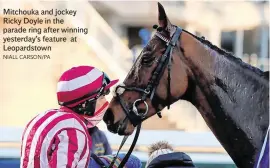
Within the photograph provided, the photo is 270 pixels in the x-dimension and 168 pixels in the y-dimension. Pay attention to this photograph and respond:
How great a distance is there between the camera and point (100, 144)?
2.79 meters

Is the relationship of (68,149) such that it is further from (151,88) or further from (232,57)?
(232,57)

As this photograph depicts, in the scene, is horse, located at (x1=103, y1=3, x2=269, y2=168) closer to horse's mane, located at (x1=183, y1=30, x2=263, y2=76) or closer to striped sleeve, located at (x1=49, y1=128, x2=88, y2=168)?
horse's mane, located at (x1=183, y1=30, x2=263, y2=76)

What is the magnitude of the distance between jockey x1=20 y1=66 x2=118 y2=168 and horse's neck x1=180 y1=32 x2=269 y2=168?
1.17ft

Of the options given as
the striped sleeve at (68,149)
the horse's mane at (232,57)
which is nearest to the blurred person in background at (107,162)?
the striped sleeve at (68,149)

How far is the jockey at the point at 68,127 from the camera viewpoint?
5.19 ft

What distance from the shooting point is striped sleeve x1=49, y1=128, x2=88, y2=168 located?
5.12ft

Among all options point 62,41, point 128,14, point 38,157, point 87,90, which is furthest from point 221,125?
point 128,14

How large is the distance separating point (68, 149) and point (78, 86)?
0.25 m

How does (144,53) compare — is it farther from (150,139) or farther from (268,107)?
(150,139)

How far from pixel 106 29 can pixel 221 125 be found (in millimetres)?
2867

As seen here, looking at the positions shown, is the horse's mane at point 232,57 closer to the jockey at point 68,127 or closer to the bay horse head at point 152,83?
the bay horse head at point 152,83

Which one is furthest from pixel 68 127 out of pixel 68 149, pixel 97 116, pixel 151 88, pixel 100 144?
pixel 100 144

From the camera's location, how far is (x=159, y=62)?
1818mm

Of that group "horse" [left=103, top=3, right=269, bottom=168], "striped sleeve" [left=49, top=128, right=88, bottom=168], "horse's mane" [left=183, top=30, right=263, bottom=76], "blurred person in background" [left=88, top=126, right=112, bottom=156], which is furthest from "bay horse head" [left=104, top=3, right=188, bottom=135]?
"blurred person in background" [left=88, top=126, right=112, bottom=156]
